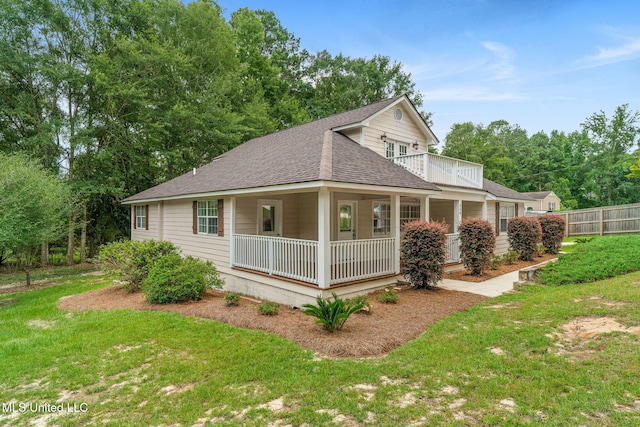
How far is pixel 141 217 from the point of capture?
626 inches

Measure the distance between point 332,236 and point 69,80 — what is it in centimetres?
1522

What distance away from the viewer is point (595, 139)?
130ft

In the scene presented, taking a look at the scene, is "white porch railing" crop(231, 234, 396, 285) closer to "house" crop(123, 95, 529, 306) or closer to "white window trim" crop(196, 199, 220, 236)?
"house" crop(123, 95, 529, 306)

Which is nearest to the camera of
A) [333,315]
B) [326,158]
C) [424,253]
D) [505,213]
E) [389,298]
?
[333,315]

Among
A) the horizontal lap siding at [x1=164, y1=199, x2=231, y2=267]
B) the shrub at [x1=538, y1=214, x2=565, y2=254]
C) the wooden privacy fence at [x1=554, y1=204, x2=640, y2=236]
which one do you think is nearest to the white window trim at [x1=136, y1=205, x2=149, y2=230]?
the horizontal lap siding at [x1=164, y1=199, x2=231, y2=267]

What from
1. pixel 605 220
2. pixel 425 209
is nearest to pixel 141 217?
pixel 425 209

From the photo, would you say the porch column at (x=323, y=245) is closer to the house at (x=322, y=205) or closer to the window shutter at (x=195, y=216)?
the house at (x=322, y=205)

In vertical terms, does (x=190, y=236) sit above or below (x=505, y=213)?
below

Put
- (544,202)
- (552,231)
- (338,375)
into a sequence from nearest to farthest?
(338,375)
(552,231)
(544,202)

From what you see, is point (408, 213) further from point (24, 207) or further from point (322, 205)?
point (24, 207)

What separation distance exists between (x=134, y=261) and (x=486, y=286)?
10.2m

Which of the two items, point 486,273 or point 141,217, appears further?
point 141,217

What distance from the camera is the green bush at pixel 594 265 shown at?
319 inches

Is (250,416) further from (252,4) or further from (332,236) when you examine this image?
(252,4)
